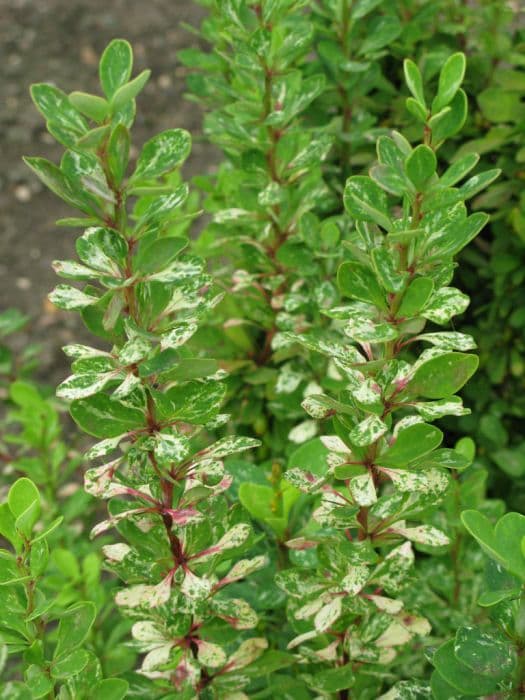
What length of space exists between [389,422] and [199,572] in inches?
11.0

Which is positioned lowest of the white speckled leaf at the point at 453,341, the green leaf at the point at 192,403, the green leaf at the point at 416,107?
the white speckled leaf at the point at 453,341

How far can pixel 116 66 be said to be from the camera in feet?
2.74

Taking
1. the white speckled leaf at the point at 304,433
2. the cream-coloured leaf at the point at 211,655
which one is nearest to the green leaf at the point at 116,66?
the cream-coloured leaf at the point at 211,655

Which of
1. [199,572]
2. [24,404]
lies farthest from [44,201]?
[199,572]

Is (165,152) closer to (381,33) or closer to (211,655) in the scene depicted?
(211,655)

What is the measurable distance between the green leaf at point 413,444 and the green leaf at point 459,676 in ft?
0.61

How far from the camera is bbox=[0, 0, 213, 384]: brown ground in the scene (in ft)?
13.3

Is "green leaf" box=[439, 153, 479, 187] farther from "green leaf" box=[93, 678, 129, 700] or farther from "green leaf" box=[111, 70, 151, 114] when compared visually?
"green leaf" box=[93, 678, 129, 700]

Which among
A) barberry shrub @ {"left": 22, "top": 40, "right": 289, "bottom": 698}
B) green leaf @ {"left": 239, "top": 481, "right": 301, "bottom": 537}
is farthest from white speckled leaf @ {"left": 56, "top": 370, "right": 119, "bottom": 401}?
green leaf @ {"left": 239, "top": 481, "right": 301, "bottom": 537}

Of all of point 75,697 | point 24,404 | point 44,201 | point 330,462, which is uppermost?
point 330,462

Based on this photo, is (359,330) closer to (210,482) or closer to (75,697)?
(210,482)

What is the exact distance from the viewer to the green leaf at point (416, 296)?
793 mm

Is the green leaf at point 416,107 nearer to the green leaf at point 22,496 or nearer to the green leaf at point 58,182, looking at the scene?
the green leaf at point 58,182

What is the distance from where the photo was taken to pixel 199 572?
0.96 meters
